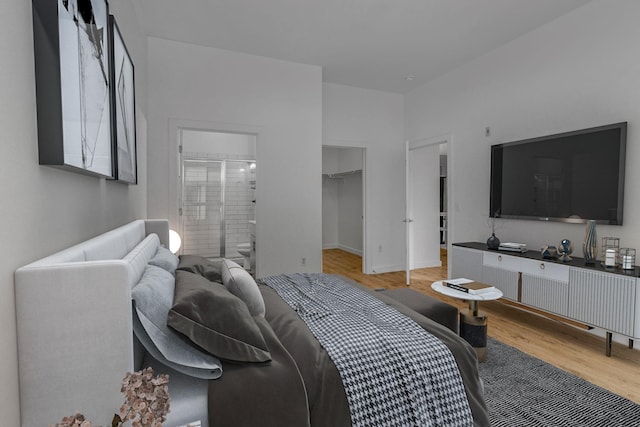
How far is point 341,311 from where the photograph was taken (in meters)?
1.78

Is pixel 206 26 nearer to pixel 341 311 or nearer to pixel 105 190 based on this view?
pixel 105 190

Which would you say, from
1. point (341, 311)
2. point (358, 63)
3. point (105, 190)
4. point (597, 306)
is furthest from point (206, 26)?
point (597, 306)

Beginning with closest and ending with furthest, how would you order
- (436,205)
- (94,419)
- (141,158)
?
(94,419) < (141,158) < (436,205)

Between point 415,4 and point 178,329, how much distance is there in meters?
3.33

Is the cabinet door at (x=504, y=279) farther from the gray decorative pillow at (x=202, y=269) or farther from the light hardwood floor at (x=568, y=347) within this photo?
the gray decorative pillow at (x=202, y=269)

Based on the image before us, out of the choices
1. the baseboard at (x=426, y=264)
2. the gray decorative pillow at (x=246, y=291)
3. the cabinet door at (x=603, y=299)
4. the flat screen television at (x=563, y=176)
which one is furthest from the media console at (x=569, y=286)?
the gray decorative pillow at (x=246, y=291)

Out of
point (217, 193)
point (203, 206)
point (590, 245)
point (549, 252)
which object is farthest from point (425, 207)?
point (203, 206)

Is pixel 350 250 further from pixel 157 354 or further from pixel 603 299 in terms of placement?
pixel 157 354

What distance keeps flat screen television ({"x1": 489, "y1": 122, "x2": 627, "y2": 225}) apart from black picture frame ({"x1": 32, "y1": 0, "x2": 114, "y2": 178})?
3.73 m

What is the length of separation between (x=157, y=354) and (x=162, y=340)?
0.07 metres

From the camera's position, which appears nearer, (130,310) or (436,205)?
(130,310)

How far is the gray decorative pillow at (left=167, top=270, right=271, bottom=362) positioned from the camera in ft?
3.90

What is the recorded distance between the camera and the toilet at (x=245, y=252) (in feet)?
17.7

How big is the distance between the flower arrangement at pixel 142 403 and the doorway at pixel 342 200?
6589 mm
